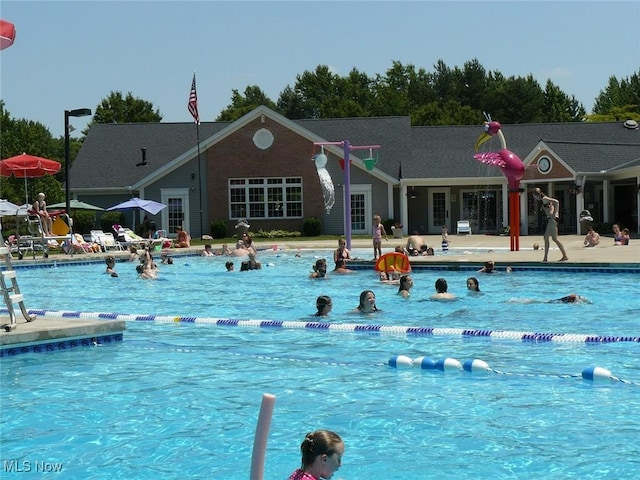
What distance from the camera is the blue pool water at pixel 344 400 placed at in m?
6.82

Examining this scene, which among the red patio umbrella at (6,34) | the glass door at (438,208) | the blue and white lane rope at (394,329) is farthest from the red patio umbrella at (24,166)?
the glass door at (438,208)

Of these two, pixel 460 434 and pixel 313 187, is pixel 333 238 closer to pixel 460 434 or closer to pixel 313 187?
pixel 313 187

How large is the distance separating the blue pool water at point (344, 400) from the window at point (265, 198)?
91.6 ft

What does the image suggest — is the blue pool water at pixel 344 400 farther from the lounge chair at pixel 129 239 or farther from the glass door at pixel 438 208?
the glass door at pixel 438 208

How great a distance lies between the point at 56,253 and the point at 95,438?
25.2 meters

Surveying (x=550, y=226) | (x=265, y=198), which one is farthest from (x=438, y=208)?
(x=550, y=226)

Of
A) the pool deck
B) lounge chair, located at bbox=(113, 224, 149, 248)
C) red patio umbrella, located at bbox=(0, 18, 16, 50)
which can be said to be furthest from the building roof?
red patio umbrella, located at bbox=(0, 18, 16, 50)

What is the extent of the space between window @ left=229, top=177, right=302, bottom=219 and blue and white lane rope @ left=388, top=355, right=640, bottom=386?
3264cm

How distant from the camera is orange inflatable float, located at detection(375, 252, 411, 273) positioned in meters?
20.1

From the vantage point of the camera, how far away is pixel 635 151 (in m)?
42.0

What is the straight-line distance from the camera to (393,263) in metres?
20.2

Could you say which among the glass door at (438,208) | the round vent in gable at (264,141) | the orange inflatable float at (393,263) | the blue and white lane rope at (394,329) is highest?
the round vent in gable at (264,141)

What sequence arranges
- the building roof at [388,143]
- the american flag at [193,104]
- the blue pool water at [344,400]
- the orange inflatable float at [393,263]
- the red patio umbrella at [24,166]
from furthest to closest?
the building roof at [388,143] → the american flag at [193,104] → the red patio umbrella at [24,166] → the orange inflatable float at [393,263] → the blue pool water at [344,400]

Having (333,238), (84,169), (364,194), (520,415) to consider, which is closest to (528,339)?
(520,415)
